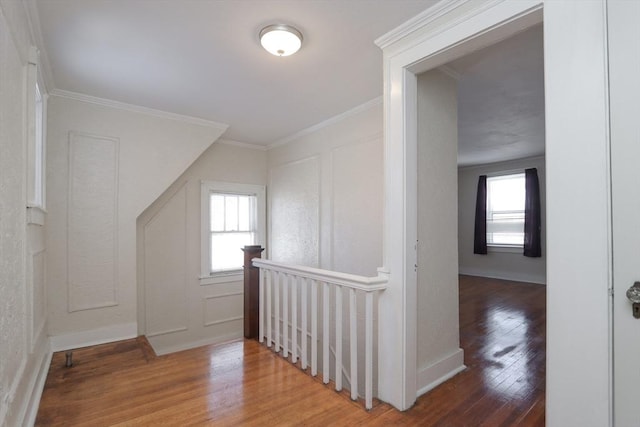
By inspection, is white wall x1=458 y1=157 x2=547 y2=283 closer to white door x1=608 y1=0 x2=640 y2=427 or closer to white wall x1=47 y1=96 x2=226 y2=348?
white door x1=608 y1=0 x2=640 y2=427

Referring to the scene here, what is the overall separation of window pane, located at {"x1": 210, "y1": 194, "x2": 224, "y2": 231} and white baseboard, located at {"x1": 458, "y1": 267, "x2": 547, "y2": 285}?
5.91 meters

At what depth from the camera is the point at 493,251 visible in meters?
7.03

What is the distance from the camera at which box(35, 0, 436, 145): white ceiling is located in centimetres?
183

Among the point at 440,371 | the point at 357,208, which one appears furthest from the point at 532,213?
the point at 440,371

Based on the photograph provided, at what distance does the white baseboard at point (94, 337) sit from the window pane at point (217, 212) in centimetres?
161

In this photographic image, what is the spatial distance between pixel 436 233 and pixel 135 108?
3.24 m

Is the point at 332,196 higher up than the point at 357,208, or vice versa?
the point at 332,196

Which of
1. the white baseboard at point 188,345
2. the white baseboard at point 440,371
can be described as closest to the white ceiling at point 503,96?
the white baseboard at point 440,371

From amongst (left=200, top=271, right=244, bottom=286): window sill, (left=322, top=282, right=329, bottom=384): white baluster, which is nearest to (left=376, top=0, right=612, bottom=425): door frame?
(left=322, top=282, right=329, bottom=384): white baluster

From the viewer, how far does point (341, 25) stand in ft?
6.49

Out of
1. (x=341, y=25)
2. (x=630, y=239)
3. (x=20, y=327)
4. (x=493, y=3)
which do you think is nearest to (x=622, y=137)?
(x=630, y=239)

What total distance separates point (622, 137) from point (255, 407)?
233 cm

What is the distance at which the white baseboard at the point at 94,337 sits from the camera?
2.92 m

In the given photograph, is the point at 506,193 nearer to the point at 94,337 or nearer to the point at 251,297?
the point at 251,297
